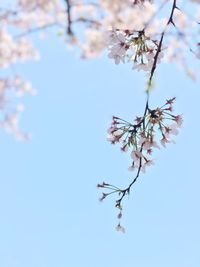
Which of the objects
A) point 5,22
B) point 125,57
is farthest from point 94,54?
point 125,57

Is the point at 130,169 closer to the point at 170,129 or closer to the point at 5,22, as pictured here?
the point at 170,129

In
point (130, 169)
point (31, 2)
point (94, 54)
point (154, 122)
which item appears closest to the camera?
point (154, 122)

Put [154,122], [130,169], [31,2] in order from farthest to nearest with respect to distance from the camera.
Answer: [31,2] < [130,169] < [154,122]

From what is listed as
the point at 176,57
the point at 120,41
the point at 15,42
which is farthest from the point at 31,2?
the point at 120,41

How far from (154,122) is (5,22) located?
9.32 meters

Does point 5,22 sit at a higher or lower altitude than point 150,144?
higher

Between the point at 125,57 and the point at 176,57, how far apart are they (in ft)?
30.5

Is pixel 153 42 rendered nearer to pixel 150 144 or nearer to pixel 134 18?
pixel 150 144

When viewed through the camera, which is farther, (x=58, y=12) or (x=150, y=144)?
(x=58, y=12)

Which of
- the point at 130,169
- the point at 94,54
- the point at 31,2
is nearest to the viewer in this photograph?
the point at 130,169

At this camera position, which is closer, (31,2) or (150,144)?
(150,144)

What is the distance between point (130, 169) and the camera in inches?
104

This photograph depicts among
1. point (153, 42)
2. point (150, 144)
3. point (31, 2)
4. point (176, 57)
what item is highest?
point (31, 2)

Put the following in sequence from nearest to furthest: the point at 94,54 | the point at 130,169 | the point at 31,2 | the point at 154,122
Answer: the point at 154,122 < the point at 130,169 < the point at 31,2 < the point at 94,54
